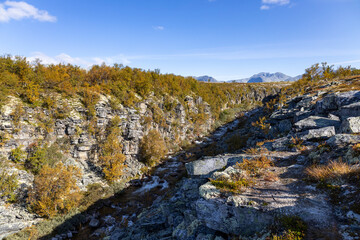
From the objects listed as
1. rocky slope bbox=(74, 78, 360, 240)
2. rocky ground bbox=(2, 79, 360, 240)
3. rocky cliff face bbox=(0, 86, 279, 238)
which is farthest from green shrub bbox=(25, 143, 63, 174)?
rocky slope bbox=(74, 78, 360, 240)

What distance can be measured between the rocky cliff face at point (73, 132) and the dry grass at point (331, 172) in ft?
83.6

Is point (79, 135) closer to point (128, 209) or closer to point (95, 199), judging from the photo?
point (95, 199)

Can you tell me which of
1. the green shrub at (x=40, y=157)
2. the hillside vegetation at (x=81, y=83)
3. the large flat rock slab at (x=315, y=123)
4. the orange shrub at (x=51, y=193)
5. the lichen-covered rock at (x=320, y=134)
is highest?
the hillside vegetation at (x=81, y=83)

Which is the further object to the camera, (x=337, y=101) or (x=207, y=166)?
(x=337, y=101)

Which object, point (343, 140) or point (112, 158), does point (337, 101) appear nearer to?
point (343, 140)

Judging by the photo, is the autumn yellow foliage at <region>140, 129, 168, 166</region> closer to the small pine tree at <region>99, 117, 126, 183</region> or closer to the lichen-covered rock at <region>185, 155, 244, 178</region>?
the small pine tree at <region>99, 117, 126, 183</region>

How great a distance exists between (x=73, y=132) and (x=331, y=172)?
30.9 meters

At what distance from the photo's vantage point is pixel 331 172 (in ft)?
24.9

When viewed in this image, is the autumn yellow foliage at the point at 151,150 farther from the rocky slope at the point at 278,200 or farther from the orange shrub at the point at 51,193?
the rocky slope at the point at 278,200

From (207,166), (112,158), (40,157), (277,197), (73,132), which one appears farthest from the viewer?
(112,158)

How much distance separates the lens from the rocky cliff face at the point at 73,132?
18.6 metres

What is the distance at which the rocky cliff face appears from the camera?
61.1ft

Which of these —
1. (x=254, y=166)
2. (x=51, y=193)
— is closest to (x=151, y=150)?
(x=51, y=193)

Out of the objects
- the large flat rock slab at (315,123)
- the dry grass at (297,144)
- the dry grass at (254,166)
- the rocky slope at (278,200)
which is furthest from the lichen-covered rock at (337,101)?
the dry grass at (254,166)
